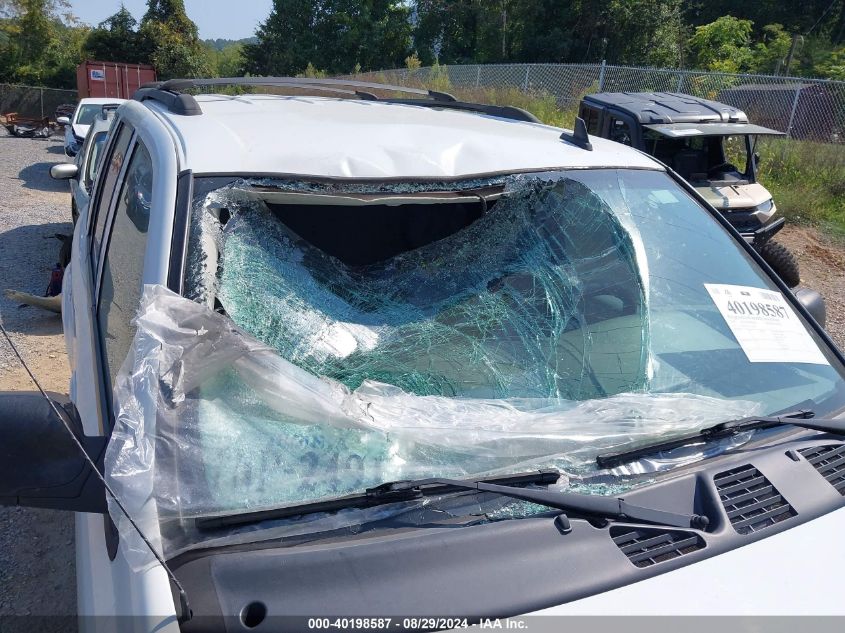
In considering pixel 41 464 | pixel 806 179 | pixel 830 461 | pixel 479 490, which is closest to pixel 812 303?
pixel 830 461

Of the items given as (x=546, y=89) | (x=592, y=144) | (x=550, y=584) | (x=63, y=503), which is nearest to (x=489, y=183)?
(x=592, y=144)

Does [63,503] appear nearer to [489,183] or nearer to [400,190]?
[400,190]

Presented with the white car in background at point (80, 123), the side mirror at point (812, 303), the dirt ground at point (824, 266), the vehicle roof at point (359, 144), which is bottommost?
the dirt ground at point (824, 266)

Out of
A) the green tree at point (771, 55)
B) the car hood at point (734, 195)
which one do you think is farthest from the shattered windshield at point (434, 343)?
the green tree at point (771, 55)

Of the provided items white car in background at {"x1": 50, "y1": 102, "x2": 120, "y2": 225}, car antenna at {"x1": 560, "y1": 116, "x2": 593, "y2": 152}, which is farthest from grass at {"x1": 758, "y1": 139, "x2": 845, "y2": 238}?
white car in background at {"x1": 50, "y1": 102, "x2": 120, "y2": 225}

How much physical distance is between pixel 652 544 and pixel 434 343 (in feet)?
3.67

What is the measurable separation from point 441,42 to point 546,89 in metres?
19.9

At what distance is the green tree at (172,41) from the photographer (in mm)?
33469

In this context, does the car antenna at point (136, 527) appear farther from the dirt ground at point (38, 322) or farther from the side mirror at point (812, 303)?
the side mirror at point (812, 303)

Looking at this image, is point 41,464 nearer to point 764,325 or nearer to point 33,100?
point 764,325

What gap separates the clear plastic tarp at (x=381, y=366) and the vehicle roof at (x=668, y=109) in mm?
5466

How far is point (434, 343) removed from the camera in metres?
2.35

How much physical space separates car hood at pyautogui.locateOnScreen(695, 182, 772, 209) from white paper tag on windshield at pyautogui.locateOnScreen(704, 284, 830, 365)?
5262 millimetres

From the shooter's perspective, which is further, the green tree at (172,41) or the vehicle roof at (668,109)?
the green tree at (172,41)
